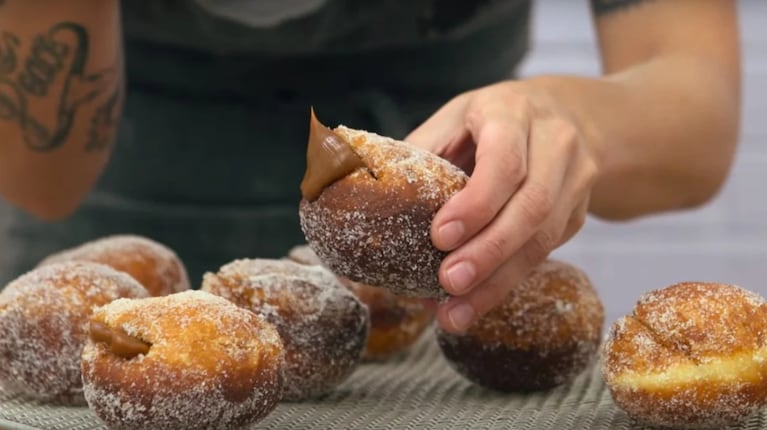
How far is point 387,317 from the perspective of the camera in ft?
3.75

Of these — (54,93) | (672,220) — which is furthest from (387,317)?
(672,220)

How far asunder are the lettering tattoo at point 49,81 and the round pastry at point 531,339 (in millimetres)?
669

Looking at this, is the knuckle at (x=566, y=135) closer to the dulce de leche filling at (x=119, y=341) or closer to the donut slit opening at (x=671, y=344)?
the donut slit opening at (x=671, y=344)

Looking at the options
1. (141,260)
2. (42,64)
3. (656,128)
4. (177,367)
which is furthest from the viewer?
(42,64)

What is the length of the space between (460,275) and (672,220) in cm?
265

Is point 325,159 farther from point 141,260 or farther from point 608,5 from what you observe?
point 608,5

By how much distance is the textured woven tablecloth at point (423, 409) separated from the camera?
0.86 metres

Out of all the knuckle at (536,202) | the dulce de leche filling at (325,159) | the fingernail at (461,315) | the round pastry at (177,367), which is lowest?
the fingernail at (461,315)

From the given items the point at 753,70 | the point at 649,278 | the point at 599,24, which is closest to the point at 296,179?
the point at 599,24

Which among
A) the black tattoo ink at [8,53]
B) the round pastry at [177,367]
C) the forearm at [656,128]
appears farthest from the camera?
the black tattoo ink at [8,53]

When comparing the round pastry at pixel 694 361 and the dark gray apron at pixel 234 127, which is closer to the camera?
the round pastry at pixel 694 361

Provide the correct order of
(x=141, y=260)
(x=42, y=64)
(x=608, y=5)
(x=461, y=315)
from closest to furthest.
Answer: (x=461, y=315) → (x=141, y=260) → (x=42, y=64) → (x=608, y=5)

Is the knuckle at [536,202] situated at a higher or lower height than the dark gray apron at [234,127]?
higher

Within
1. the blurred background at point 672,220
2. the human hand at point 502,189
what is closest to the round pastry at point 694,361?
the human hand at point 502,189
